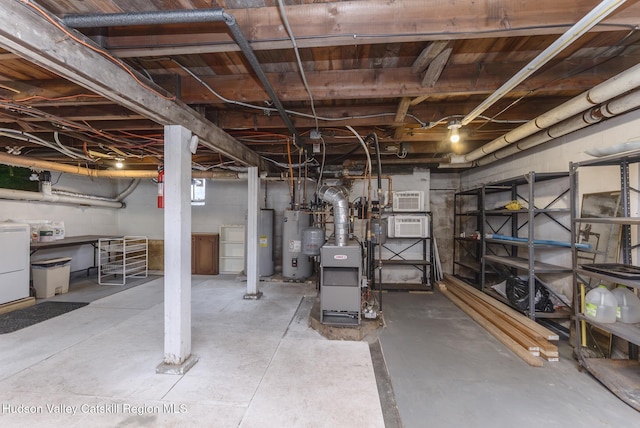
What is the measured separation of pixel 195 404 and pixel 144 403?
37 centimetres

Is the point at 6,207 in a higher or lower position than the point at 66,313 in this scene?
higher

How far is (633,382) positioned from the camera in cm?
200

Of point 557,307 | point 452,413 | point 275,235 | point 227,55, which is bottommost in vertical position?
point 452,413

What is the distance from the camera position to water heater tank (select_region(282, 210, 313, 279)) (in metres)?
5.12

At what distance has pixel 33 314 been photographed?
140 inches

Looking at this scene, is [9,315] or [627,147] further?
[9,315]

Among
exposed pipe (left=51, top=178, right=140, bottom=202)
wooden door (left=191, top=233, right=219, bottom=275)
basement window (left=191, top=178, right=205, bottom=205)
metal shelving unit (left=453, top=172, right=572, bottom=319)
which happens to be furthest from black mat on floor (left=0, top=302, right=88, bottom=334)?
metal shelving unit (left=453, top=172, right=572, bottom=319)

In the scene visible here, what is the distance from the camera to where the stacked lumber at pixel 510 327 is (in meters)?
2.48

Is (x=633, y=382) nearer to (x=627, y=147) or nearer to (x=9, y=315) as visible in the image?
(x=627, y=147)

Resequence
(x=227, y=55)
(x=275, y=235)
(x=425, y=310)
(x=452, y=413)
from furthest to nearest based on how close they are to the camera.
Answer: (x=275, y=235)
(x=425, y=310)
(x=227, y=55)
(x=452, y=413)

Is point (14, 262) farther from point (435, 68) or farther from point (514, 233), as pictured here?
point (514, 233)

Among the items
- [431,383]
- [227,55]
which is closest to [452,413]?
[431,383]

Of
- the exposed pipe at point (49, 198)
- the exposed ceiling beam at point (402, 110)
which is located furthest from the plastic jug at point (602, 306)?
the exposed pipe at point (49, 198)

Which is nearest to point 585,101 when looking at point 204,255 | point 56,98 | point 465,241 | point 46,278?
point 465,241
